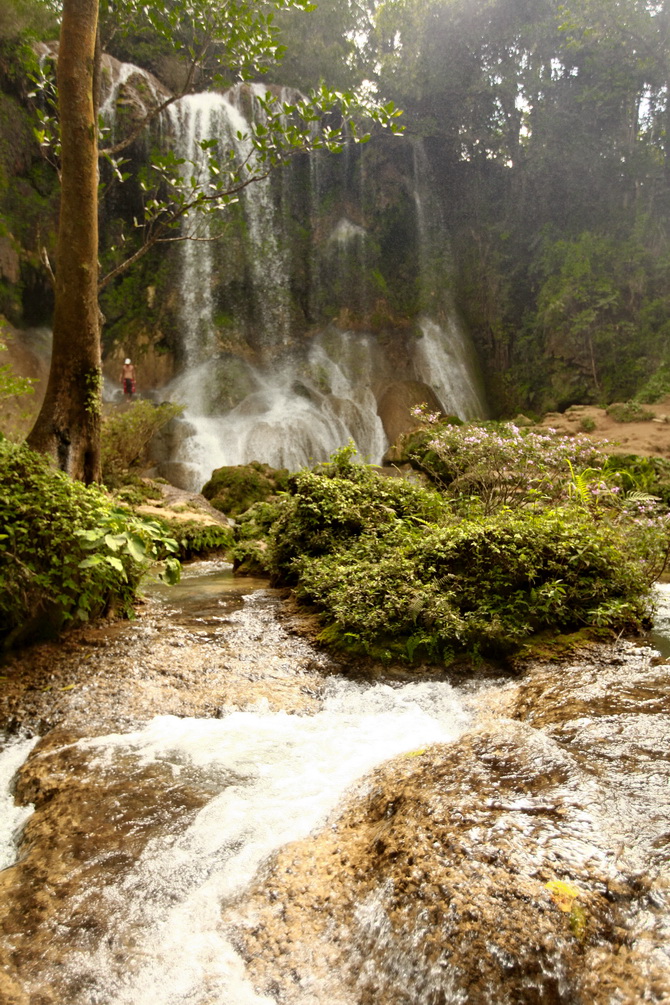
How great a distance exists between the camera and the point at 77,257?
567 centimetres

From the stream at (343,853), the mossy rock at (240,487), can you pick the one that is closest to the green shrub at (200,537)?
the mossy rock at (240,487)

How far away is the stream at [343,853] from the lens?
160cm

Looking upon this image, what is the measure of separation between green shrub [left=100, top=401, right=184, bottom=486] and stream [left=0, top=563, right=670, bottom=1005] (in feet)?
33.1

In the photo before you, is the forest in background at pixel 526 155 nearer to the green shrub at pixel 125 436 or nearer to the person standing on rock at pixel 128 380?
the person standing on rock at pixel 128 380

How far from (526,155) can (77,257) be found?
25061mm

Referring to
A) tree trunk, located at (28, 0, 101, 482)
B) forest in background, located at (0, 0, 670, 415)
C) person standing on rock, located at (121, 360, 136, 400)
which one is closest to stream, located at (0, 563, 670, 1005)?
tree trunk, located at (28, 0, 101, 482)

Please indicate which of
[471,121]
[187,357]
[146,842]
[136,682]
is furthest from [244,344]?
[146,842]

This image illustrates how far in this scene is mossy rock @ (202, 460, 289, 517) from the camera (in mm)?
13461

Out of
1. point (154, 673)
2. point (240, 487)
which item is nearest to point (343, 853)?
point (154, 673)

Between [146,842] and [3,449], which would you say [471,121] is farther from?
[146,842]

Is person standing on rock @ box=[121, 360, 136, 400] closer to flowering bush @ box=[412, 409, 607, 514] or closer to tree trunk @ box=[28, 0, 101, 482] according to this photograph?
tree trunk @ box=[28, 0, 101, 482]

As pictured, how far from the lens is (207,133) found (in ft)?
69.5

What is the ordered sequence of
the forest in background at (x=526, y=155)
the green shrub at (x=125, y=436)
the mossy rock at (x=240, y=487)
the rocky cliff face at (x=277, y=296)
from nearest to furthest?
the green shrub at (x=125, y=436) < the mossy rock at (x=240, y=487) < the rocky cliff face at (x=277, y=296) < the forest in background at (x=526, y=155)

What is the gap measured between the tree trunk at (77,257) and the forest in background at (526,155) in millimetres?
15944
